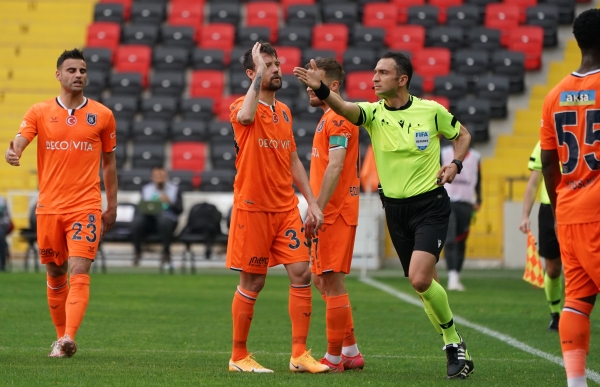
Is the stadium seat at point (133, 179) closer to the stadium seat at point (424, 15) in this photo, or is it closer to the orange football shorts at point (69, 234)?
the stadium seat at point (424, 15)

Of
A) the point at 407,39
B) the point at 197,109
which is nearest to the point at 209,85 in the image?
the point at 197,109

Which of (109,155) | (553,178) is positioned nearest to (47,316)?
(109,155)

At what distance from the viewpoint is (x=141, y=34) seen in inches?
1096

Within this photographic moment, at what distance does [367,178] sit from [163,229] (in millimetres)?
3722

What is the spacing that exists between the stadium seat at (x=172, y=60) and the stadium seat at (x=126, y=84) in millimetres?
930

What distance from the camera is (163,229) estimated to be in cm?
1936

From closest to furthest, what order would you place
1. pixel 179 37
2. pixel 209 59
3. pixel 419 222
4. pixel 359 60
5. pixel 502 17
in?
pixel 419 222 → pixel 359 60 → pixel 209 59 → pixel 179 37 → pixel 502 17

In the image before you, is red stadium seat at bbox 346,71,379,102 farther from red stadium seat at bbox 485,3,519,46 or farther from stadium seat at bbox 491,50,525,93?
red stadium seat at bbox 485,3,519,46

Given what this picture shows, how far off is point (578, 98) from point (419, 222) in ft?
6.25

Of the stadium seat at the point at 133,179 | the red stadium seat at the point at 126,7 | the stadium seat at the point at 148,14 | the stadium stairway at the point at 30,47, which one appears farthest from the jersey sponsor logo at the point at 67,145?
the red stadium seat at the point at 126,7

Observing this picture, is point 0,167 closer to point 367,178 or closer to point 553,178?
point 367,178

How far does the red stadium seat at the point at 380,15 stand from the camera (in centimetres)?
2837

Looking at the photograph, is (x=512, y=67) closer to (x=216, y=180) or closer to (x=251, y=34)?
(x=251, y=34)

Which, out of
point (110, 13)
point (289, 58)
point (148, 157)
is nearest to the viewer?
point (148, 157)
